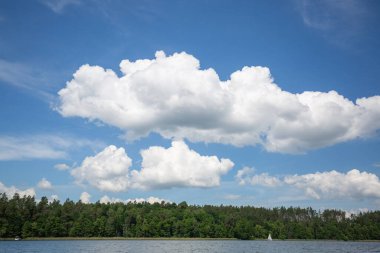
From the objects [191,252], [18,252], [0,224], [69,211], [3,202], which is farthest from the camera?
[69,211]

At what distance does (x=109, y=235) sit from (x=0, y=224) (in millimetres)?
51512

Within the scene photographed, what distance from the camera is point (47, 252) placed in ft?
312

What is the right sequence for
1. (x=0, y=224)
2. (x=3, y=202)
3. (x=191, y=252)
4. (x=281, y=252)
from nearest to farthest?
1. (x=191, y=252)
2. (x=281, y=252)
3. (x=0, y=224)
4. (x=3, y=202)

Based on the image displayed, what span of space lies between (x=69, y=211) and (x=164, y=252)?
351ft

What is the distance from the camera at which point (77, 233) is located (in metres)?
185

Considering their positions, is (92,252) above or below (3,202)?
below

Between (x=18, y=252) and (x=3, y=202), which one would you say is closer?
(x=18, y=252)

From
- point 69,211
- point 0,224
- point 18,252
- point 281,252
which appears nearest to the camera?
point 18,252

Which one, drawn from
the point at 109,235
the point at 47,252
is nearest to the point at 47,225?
the point at 109,235

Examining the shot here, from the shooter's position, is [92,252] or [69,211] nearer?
[92,252]

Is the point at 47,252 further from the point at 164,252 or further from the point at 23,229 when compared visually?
the point at 23,229

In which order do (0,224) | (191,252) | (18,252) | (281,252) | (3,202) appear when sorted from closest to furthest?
(18,252) < (191,252) < (281,252) < (0,224) < (3,202)

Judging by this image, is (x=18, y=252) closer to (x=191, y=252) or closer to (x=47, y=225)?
(x=191, y=252)

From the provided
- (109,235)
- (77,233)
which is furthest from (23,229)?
(109,235)
